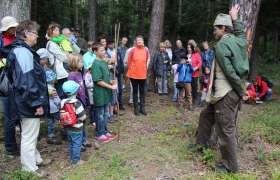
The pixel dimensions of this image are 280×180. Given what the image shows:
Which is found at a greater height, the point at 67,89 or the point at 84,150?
the point at 67,89

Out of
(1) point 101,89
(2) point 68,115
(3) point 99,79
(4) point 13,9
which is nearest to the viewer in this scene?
(2) point 68,115

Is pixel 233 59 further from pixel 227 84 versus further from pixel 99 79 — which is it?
pixel 99 79

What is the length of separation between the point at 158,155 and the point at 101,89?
1.74 meters

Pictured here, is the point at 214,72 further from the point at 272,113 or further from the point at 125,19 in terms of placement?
the point at 125,19

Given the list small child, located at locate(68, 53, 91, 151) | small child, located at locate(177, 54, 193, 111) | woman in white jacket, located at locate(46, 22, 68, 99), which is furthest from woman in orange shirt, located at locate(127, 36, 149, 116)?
small child, located at locate(68, 53, 91, 151)

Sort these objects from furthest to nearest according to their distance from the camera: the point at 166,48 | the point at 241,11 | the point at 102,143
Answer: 1. the point at 166,48
2. the point at 102,143
3. the point at 241,11

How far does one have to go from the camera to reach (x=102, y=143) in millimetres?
5930

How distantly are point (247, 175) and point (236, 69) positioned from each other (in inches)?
67.6

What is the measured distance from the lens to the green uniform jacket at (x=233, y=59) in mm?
4453

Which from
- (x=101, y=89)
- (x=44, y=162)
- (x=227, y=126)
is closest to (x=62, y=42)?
(x=101, y=89)

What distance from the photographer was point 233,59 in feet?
14.9

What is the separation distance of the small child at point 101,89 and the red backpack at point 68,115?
3.46 feet

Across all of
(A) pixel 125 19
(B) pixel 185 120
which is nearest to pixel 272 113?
(B) pixel 185 120

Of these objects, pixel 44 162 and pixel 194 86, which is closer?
pixel 44 162
